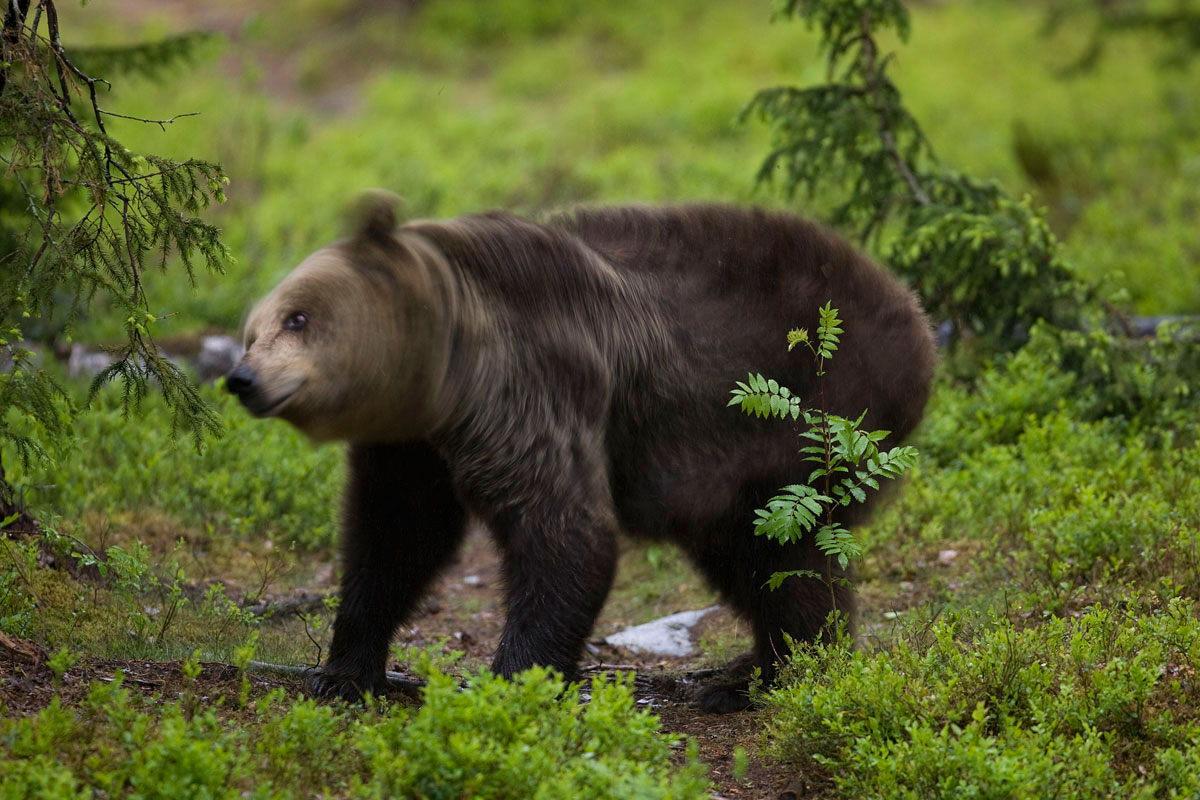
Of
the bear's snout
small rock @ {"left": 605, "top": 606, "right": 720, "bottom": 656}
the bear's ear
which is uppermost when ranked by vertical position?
the bear's ear

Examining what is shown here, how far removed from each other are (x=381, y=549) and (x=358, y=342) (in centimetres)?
121

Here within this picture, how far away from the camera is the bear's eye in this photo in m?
3.90

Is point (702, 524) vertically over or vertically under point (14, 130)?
under

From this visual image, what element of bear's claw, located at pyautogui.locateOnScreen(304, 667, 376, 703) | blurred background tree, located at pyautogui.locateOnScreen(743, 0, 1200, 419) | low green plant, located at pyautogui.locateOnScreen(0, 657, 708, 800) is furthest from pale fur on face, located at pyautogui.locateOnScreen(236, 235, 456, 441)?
blurred background tree, located at pyautogui.locateOnScreen(743, 0, 1200, 419)

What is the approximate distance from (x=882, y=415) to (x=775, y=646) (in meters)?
1.14

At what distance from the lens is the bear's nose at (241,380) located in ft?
12.2

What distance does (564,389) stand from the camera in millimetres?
4543

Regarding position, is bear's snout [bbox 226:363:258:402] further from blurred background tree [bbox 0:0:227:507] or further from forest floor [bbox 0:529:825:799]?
forest floor [bbox 0:529:825:799]

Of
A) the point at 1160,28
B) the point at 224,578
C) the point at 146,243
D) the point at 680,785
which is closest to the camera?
the point at 680,785

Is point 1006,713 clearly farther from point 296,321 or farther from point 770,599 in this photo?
point 296,321

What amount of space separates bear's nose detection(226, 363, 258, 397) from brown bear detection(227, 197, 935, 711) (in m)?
0.01

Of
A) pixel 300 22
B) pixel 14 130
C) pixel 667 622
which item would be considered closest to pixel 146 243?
pixel 14 130

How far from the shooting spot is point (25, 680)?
411 centimetres

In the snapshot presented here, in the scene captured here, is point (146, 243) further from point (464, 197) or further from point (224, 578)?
point (464, 197)
